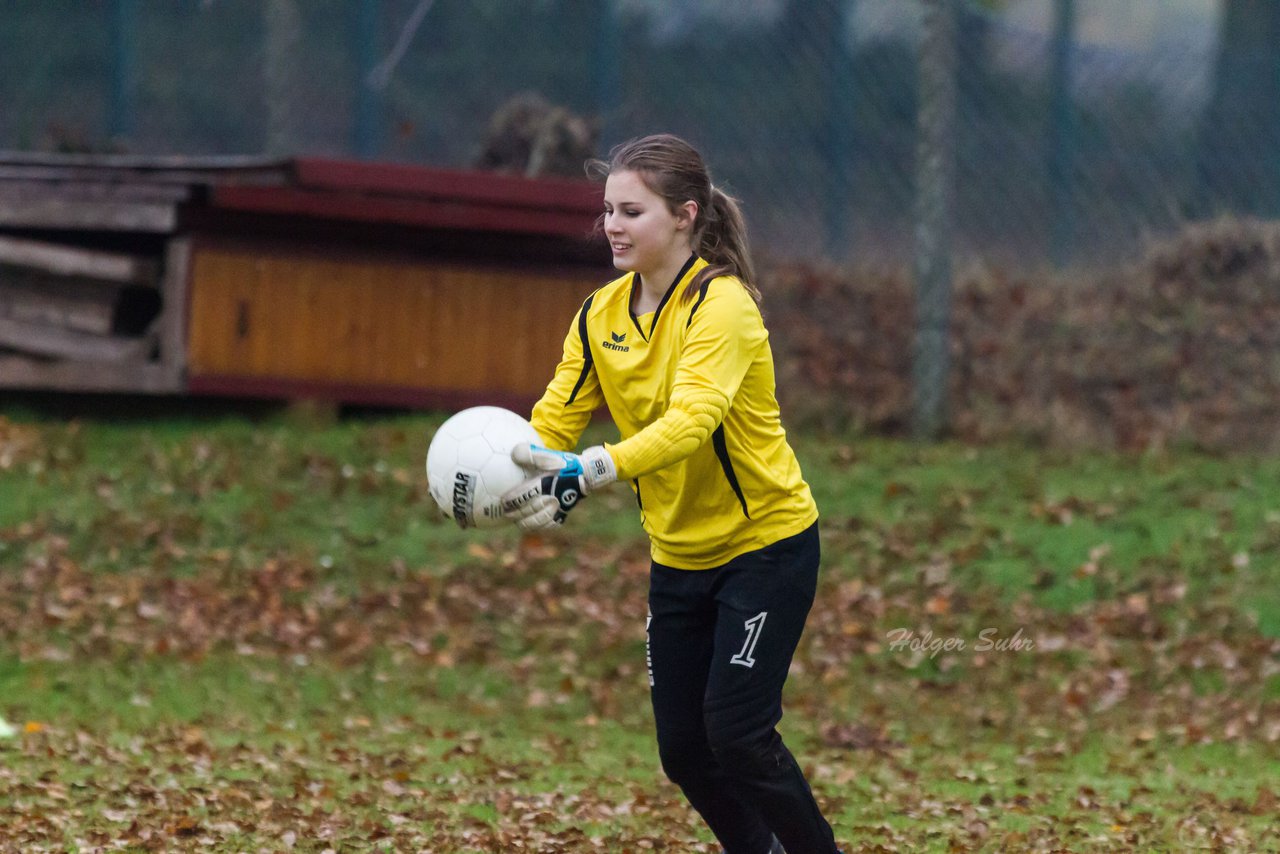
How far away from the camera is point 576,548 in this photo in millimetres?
12383

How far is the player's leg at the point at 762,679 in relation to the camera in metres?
5.43

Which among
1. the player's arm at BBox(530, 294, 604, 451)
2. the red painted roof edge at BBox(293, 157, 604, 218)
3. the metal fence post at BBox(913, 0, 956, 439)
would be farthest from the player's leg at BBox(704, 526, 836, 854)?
the metal fence post at BBox(913, 0, 956, 439)

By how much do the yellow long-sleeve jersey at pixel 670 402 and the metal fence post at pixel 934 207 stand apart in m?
9.21

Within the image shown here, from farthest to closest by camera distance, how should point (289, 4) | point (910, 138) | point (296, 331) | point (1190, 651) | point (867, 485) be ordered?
point (910, 138) → point (289, 4) → point (296, 331) → point (867, 485) → point (1190, 651)

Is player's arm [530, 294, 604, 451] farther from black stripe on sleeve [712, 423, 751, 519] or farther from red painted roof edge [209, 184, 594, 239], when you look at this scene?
red painted roof edge [209, 184, 594, 239]

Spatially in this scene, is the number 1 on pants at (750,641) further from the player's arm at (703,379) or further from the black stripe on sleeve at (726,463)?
the player's arm at (703,379)

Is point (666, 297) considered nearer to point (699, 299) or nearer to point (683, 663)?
point (699, 299)

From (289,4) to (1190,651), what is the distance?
10721mm

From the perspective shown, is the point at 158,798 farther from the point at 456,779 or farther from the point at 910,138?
the point at 910,138

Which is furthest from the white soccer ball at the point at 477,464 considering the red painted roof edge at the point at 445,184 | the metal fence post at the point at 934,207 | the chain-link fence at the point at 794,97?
the chain-link fence at the point at 794,97

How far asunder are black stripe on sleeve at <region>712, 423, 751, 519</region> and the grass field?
79.0 inches

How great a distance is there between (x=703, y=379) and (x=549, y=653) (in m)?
6.12

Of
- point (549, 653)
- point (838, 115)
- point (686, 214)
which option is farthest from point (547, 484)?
point (838, 115)

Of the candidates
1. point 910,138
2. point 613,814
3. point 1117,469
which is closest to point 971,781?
point 613,814
